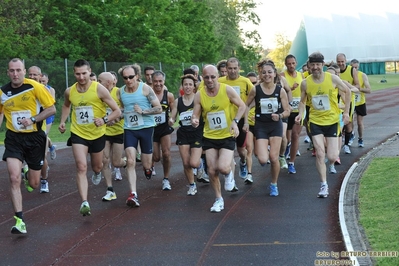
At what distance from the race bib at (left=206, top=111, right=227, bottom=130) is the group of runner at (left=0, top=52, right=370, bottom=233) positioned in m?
0.01

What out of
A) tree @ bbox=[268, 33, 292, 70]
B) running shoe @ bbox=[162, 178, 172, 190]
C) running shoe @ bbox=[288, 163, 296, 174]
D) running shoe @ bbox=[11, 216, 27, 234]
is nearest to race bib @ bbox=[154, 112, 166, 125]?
running shoe @ bbox=[162, 178, 172, 190]

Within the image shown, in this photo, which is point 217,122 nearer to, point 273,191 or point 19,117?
point 273,191

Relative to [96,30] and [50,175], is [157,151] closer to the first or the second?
[50,175]

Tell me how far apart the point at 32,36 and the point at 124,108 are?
2320cm

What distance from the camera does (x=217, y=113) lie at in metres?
10.8

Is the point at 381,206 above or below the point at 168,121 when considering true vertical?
below

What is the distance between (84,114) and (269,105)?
283cm

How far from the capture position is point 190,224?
9.83m

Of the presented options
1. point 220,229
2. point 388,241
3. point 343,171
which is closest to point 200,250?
point 220,229

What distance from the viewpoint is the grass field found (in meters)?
7.90

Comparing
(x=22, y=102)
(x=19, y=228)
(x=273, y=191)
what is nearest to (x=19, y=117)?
(x=22, y=102)

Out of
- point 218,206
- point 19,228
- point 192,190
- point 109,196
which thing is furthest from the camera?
point 192,190

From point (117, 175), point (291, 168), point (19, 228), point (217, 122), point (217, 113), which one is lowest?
point (291, 168)

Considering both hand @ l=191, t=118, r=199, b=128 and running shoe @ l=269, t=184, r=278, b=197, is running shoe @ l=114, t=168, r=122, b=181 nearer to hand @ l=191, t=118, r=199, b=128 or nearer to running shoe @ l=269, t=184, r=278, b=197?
running shoe @ l=269, t=184, r=278, b=197
